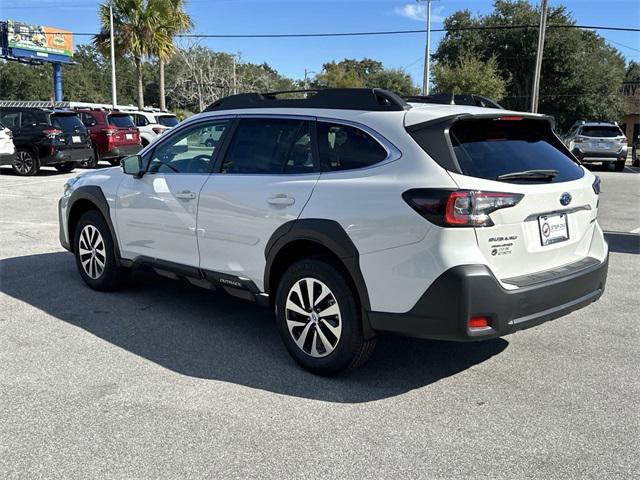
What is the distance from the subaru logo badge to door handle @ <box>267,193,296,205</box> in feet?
5.44

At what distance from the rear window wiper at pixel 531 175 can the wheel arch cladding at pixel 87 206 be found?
3.55m

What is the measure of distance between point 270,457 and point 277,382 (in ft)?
2.97

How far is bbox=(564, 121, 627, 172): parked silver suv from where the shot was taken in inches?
878

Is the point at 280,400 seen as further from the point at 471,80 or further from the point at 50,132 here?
the point at 471,80

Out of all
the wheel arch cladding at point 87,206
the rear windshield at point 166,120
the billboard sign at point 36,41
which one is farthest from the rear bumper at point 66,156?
the billboard sign at point 36,41

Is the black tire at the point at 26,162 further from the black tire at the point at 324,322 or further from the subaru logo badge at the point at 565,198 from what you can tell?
the subaru logo badge at the point at 565,198

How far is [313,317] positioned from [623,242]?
6325 millimetres

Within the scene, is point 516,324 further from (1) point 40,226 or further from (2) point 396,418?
(1) point 40,226

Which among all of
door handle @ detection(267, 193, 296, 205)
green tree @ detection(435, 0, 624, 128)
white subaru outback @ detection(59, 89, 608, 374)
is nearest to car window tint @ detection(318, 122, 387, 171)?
white subaru outback @ detection(59, 89, 608, 374)

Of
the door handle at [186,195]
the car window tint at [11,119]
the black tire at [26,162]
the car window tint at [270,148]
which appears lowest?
the black tire at [26,162]

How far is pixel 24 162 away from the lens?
16.6 m

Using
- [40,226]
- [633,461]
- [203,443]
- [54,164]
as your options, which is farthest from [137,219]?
[54,164]

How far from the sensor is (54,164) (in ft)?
54.5

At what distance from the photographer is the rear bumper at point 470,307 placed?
3.36 metres
